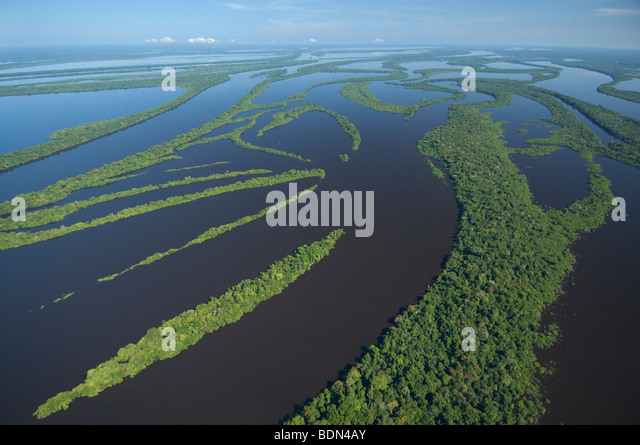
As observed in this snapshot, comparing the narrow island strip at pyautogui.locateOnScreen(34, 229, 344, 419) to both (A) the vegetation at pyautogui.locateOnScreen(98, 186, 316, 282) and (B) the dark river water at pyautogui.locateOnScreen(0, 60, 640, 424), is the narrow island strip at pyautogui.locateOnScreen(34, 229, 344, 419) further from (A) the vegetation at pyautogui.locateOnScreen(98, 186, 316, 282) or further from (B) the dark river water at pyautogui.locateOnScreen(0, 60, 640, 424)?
(A) the vegetation at pyautogui.locateOnScreen(98, 186, 316, 282)

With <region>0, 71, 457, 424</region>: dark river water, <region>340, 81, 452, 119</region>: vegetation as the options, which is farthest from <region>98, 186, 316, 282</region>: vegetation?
<region>340, 81, 452, 119</region>: vegetation

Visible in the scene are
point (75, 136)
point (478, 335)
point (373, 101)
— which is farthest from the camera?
point (373, 101)

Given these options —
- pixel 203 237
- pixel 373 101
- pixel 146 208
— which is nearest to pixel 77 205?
pixel 146 208

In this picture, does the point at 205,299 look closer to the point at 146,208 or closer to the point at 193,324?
the point at 193,324

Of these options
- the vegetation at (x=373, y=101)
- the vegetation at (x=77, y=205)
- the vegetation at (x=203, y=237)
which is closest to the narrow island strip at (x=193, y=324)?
the vegetation at (x=203, y=237)
